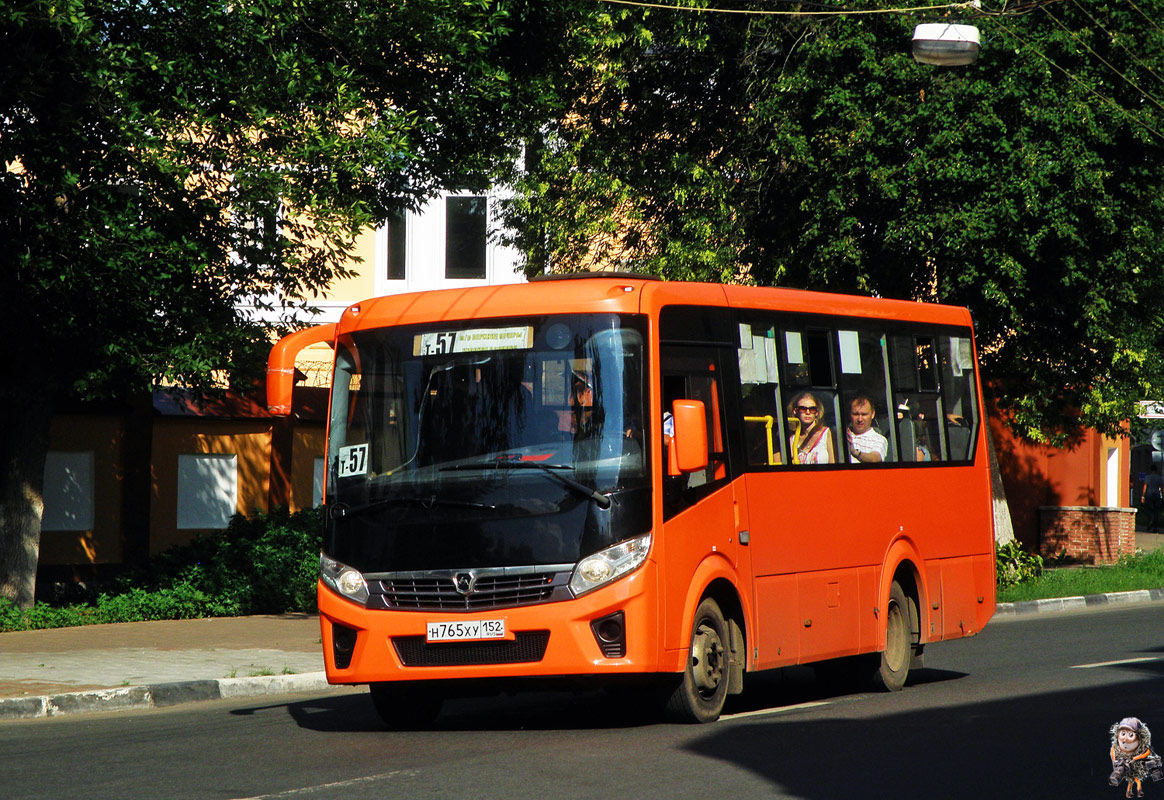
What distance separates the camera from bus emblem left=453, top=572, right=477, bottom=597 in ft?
29.6

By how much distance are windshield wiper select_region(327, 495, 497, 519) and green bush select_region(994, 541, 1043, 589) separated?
15618mm

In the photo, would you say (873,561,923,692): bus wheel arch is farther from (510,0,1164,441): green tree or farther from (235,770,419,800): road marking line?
(510,0,1164,441): green tree

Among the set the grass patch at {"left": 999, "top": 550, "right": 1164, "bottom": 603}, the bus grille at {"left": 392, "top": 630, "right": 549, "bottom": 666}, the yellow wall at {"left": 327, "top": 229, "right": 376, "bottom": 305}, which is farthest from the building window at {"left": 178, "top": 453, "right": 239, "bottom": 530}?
the bus grille at {"left": 392, "top": 630, "right": 549, "bottom": 666}

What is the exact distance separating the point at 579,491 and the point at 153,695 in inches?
176

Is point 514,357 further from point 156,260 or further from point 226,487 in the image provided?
point 226,487

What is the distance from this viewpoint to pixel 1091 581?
23688 millimetres

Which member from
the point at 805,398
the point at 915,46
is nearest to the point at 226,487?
the point at 915,46

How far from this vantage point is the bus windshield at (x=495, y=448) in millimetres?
8953

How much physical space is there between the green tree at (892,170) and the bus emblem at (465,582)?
40.5 feet

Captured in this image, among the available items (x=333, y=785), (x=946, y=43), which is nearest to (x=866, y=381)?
(x=333, y=785)

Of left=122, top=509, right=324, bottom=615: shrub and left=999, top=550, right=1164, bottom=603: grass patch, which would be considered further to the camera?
left=999, top=550, right=1164, bottom=603: grass patch

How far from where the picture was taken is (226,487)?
872 inches

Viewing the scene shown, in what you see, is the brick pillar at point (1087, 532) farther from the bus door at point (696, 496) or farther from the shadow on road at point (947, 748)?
the bus door at point (696, 496)

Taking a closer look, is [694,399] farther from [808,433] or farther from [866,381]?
[866,381]
